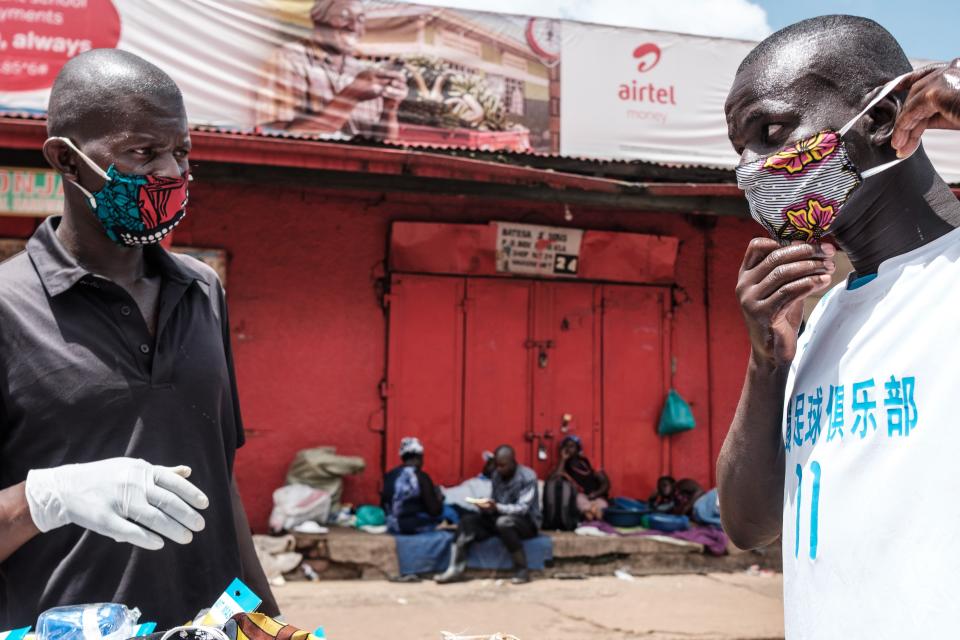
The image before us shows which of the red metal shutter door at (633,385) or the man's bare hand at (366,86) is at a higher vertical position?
the man's bare hand at (366,86)

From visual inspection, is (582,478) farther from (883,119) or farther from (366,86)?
(883,119)

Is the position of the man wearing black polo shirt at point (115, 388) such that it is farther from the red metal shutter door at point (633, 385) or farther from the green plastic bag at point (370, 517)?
the red metal shutter door at point (633, 385)

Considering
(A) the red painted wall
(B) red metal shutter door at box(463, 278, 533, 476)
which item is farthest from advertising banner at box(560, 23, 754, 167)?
(B) red metal shutter door at box(463, 278, 533, 476)

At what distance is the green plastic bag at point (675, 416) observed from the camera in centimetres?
848

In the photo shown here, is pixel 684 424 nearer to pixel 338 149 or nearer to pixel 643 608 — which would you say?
pixel 643 608

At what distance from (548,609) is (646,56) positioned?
5.45m

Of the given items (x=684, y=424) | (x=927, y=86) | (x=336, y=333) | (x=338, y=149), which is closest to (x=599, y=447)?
(x=684, y=424)

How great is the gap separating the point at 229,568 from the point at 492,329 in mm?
6490

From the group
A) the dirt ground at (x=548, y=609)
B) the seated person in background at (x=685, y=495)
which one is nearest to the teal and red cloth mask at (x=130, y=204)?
the dirt ground at (x=548, y=609)

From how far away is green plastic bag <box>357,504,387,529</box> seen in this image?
24.9 ft

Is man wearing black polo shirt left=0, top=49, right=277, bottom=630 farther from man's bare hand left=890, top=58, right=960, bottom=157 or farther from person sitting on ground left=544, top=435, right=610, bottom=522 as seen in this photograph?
person sitting on ground left=544, top=435, right=610, bottom=522

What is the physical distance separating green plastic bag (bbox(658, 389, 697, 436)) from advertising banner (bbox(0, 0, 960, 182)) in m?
2.39

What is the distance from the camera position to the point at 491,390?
27.0 feet

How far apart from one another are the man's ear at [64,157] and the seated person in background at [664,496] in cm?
739
